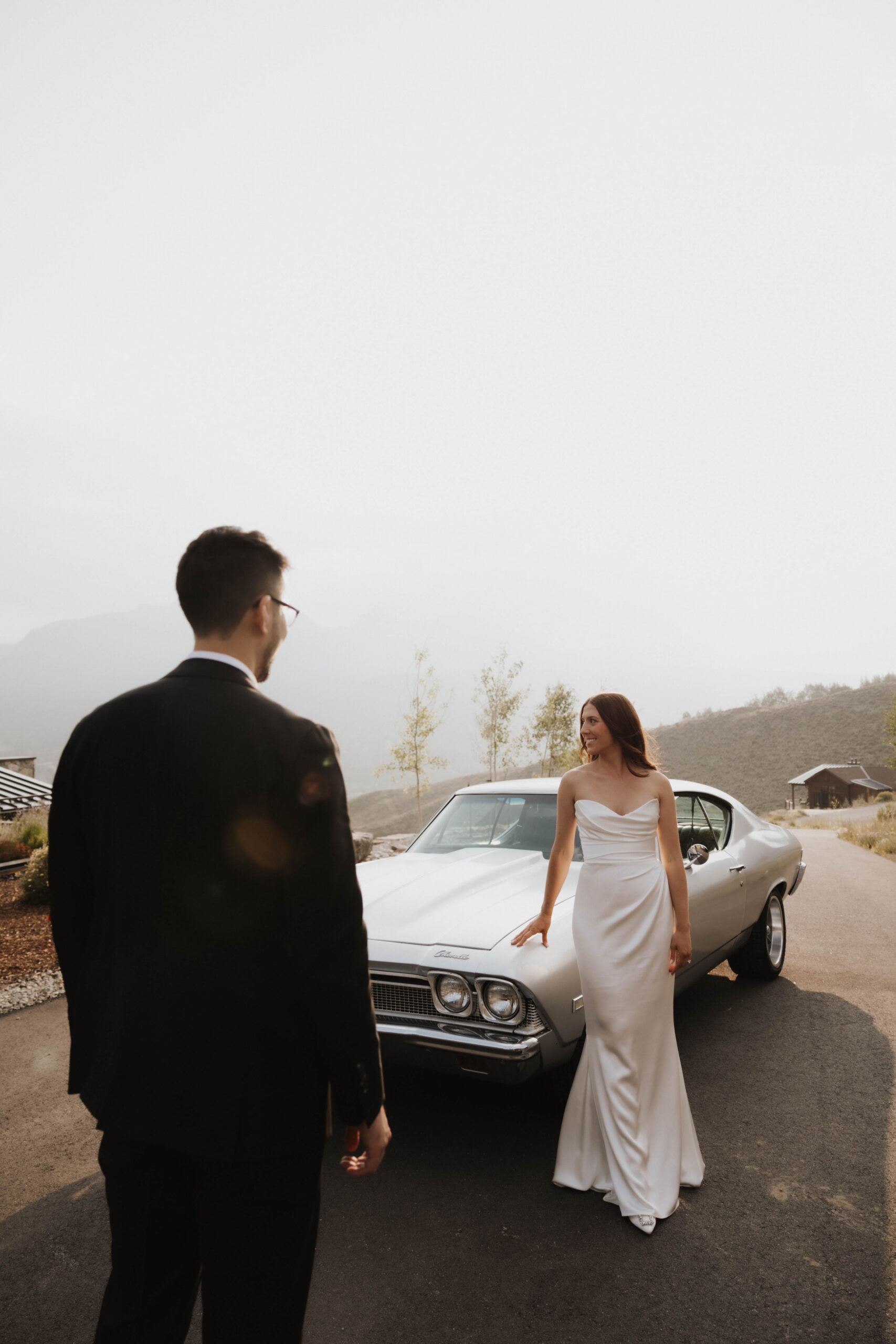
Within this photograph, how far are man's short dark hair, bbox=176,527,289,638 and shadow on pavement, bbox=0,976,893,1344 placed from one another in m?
2.33

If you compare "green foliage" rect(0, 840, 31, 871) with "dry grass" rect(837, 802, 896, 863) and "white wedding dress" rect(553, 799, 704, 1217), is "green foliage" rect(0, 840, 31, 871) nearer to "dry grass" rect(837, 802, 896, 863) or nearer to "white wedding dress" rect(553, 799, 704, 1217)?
"white wedding dress" rect(553, 799, 704, 1217)

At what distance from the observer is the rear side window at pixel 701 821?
5684 millimetres

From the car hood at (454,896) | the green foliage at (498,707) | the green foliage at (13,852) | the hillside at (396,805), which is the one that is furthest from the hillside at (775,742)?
the car hood at (454,896)

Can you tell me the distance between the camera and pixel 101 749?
1.65 meters

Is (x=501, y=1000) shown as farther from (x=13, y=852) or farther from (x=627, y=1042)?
(x=13, y=852)

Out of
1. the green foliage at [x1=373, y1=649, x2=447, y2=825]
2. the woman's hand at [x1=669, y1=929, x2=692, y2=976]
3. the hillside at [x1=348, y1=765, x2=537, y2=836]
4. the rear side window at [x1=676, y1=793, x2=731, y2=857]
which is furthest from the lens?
the hillside at [x1=348, y1=765, x2=537, y2=836]

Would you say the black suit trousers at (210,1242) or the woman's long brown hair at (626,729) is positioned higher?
the woman's long brown hair at (626,729)

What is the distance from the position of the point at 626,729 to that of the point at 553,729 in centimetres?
2228

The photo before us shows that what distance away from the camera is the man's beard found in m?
1.85

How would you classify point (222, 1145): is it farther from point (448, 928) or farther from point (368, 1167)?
point (448, 928)

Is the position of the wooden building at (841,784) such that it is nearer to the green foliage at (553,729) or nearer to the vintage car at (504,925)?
the green foliage at (553,729)

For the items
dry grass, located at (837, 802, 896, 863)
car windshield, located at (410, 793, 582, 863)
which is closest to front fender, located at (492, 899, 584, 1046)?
car windshield, located at (410, 793, 582, 863)

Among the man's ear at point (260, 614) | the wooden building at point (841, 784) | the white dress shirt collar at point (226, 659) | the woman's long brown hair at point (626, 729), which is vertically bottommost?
the wooden building at point (841, 784)

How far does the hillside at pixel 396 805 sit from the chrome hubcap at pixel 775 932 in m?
51.0
